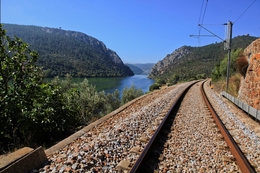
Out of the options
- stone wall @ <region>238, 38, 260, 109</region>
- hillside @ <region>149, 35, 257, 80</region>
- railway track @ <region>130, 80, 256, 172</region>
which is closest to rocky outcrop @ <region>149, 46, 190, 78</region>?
hillside @ <region>149, 35, 257, 80</region>

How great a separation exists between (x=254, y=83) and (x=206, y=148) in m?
5.80

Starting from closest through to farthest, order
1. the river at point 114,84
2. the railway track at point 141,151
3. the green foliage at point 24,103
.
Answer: the railway track at point 141,151, the green foliage at point 24,103, the river at point 114,84

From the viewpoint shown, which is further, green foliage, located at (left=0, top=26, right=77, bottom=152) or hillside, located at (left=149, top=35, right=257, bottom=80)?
hillside, located at (left=149, top=35, right=257, bottom=80)

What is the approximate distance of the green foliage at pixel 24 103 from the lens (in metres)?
4.77

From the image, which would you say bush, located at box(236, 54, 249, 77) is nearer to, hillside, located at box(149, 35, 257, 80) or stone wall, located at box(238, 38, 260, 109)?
stone wall, located at box(238, 38, 260, 109)

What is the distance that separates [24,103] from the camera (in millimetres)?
5047

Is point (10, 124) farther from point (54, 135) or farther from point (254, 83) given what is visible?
point (254, 83)

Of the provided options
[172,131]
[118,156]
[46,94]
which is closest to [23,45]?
[46,94]

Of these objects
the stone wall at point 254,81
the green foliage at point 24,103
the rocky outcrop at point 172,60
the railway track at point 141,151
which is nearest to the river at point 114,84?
the stone wall at point 254,81

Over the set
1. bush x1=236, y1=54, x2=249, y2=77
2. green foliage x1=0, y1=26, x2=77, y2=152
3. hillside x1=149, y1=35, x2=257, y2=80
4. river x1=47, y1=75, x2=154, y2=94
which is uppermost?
hillside x1=149, y1=35, x2=257, y2=80

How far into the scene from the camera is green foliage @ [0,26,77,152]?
477cm

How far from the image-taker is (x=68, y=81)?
25.7 m

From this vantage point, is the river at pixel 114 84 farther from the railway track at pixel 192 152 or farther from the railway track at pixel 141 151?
the railway track at pixel 141 151

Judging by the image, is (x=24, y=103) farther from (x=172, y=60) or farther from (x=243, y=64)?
(x=172, y=60)
